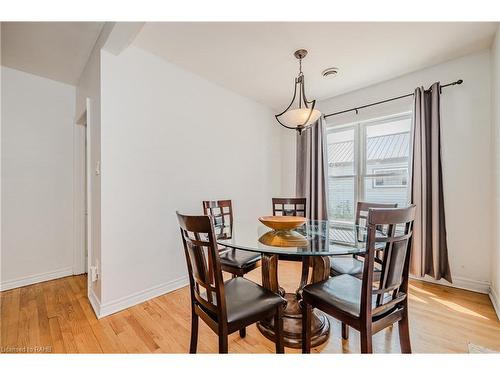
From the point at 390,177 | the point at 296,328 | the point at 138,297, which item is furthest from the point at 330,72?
the point at 138,297

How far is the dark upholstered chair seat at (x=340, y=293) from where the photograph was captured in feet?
3.88

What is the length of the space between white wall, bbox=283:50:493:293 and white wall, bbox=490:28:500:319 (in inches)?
4.6

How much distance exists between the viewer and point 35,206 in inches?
103

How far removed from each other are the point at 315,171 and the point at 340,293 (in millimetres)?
2325

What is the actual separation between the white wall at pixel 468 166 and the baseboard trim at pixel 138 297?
3.01 meters

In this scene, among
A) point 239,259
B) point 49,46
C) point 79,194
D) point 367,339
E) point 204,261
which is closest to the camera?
point 367,339

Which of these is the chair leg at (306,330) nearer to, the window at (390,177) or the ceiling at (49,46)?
the window at (390,177)

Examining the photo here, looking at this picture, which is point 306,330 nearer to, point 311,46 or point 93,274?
point 93,274

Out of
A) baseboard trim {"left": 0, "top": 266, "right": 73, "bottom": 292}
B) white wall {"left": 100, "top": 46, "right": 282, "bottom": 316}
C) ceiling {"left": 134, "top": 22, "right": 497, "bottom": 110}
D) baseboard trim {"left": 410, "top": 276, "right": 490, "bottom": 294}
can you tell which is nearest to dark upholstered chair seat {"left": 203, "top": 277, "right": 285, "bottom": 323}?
white wall {"left": 100, "top": 46, "right": 282, "bottom": 316}

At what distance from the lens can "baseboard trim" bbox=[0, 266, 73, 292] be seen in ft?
7.91

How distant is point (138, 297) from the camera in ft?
7.07

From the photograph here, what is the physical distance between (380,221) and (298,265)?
94.1 inches
